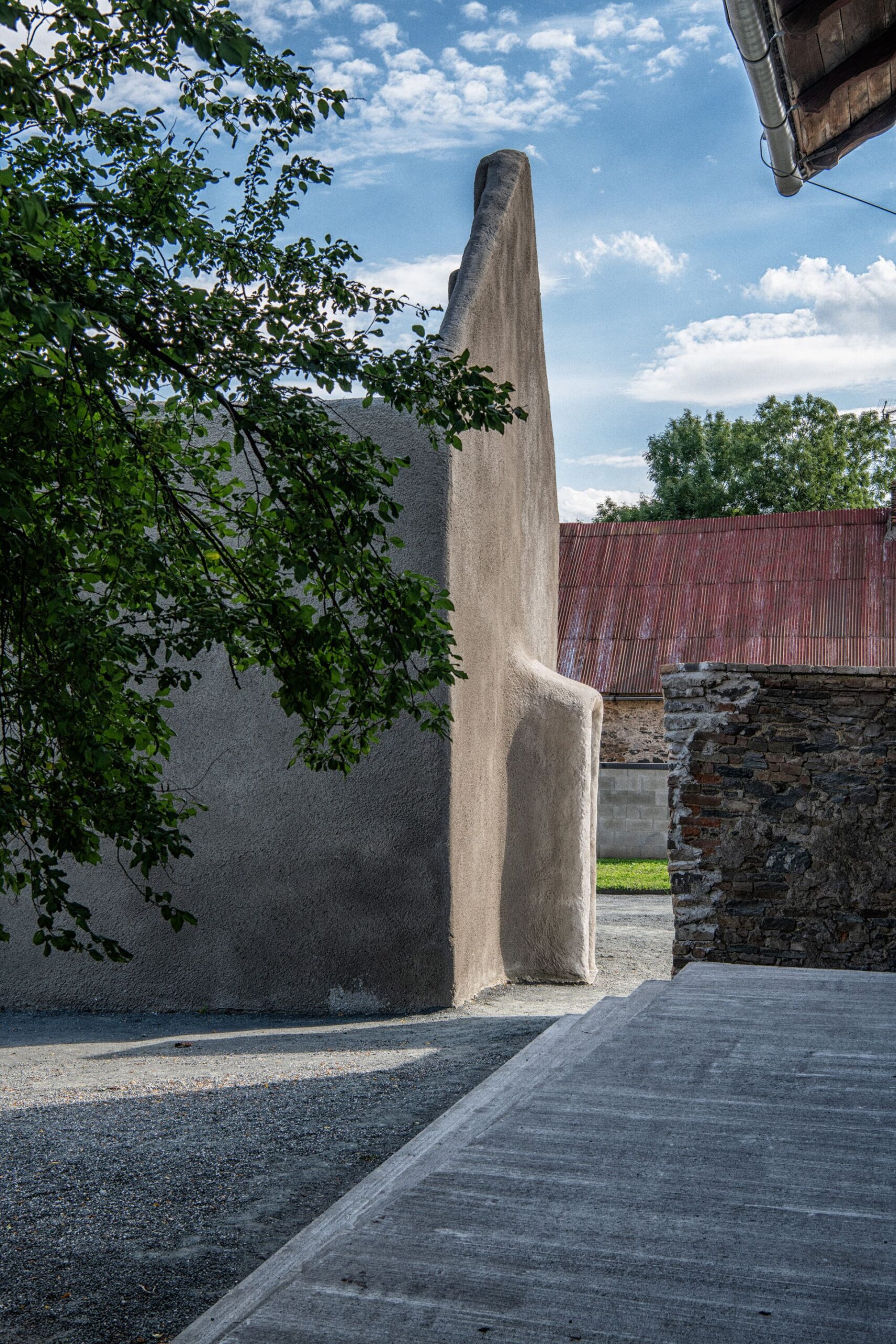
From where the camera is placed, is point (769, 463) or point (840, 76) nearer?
point (840, 76)

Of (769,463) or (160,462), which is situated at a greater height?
(769,463)

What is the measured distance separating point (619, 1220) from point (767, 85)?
Result: 371 centimetres

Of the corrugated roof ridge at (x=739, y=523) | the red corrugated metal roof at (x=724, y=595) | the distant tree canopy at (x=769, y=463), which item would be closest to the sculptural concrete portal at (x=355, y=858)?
the red corrugated metal roof at (x=724, y=595)

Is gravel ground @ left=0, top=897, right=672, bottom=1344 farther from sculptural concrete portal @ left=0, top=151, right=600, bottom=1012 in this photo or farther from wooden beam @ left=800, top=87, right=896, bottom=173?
wooden beam @ left=800, top=87, right=896, bottom=173

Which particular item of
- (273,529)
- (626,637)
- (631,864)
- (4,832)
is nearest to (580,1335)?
(4,832)

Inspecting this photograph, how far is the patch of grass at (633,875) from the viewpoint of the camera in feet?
57.0

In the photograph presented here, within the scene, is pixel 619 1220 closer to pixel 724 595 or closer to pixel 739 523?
pixel 724 595

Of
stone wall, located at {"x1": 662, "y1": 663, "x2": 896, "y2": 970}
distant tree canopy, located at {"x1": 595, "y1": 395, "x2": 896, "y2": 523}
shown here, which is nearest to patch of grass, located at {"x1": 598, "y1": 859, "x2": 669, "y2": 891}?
stone wall, located at {"x1": 662, "y1": 663, "x2": 896, "y2": 970}

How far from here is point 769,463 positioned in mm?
39656

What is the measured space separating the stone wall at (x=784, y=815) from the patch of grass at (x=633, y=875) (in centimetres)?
795

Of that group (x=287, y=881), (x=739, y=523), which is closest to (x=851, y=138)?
(x=287, y=881)

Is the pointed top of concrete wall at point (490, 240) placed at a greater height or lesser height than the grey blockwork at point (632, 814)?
greater

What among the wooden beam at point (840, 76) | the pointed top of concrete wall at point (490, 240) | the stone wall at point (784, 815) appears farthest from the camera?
the pointed top of concrete wall at point (490, 240)

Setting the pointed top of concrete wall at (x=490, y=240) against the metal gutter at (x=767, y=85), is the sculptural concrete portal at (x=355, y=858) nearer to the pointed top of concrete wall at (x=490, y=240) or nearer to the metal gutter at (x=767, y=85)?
the pointed top of concrete wall at (x=490, y=240)
